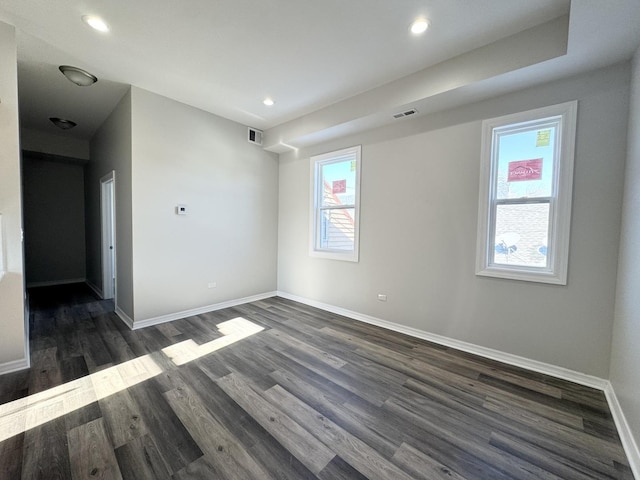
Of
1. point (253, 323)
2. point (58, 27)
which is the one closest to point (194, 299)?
point (253, 323)

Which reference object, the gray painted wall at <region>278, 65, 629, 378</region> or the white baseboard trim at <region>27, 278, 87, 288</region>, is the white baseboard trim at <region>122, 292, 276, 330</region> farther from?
the white baseboard trim at <region>27, 278, 87, 288</region>

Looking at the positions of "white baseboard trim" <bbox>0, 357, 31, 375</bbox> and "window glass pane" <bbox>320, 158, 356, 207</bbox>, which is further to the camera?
"window glass pane" <bbox>320, 158, 356, 207</bbox>

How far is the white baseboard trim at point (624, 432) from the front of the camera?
1.52 metres

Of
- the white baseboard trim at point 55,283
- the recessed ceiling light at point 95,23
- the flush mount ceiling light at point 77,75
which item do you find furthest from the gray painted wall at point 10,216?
the white baseboard trim at point 55,283

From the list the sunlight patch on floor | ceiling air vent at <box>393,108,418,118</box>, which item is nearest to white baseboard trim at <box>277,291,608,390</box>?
the sunlight patch on floor

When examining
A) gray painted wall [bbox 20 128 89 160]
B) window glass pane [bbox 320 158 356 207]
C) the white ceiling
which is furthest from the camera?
gray painted wall [bbox 20 128 89 160]

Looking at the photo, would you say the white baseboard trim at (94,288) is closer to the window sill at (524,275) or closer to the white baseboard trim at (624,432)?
the window sill at (524,275)

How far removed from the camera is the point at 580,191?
2.35 metres

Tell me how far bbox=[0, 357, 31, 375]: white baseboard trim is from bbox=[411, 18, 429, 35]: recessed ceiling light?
4.69 metres

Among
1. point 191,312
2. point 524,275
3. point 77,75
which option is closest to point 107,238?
point 191,312

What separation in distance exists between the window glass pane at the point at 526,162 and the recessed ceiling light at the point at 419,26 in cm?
138

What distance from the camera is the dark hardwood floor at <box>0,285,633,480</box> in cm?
151

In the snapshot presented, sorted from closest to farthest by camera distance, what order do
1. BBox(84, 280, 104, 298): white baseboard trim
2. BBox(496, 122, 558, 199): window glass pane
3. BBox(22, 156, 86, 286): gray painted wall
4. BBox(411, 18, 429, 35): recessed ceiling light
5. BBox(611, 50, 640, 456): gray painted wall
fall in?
BBox(611, 50, 640, 456): gray painted wall, BBox(411, 18, 429, 35): recessed ceiling light, BBox(496, 122, 558, 199): window glass pane, BBox(84, 280, 104, 298): white baseboard trim, BBox(22, 156, 86, 286): gray painted wall

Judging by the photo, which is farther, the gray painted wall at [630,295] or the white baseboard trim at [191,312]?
the white baseboard trim at [191,312]
